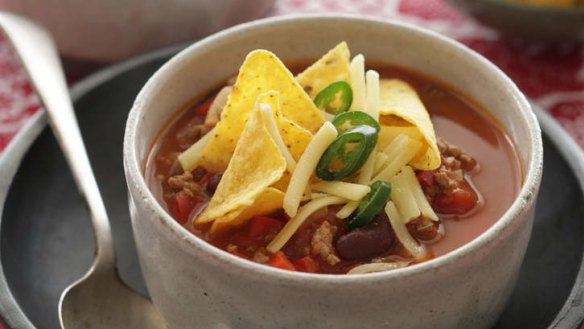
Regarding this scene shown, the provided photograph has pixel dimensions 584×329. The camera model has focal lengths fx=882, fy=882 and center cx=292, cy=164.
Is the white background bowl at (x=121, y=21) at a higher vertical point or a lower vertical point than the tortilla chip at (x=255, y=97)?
lower

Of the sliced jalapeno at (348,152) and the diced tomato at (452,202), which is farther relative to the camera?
the diced tomato at (452,202)

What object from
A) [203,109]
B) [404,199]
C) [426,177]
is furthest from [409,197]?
[203,109]

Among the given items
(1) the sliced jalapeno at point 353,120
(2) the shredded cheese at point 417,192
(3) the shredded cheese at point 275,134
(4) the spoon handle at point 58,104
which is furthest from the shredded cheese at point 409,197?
(4) the spoon handle at point 58,104

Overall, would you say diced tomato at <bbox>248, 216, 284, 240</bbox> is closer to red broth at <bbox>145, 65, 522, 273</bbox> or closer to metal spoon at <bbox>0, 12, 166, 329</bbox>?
red broth at <bbox>145, 65, 522, 273</bbox>

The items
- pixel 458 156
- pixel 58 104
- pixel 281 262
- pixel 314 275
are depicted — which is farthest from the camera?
pixel 58 104

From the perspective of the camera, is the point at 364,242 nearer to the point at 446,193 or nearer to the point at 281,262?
the point at 281,262

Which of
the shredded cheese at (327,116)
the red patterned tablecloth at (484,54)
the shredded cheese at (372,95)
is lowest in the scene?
the red patterned tablecloth at (484,54)

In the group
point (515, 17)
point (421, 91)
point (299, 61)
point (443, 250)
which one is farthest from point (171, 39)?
point (443, 250)

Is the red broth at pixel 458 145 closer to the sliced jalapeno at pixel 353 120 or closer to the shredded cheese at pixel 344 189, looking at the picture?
the shredded cheese at pixel 344 189
